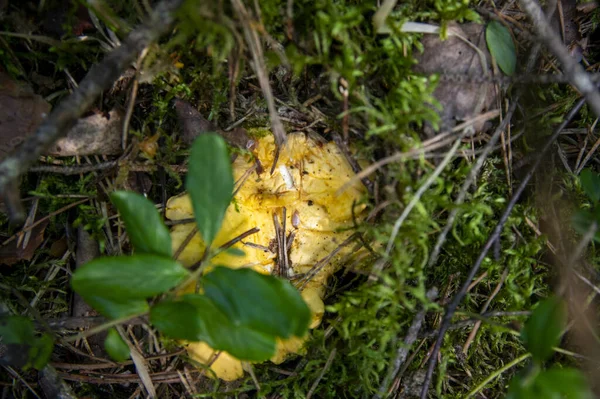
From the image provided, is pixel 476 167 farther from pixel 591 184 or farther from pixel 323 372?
pixel 323 372

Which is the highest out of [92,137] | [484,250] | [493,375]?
[92,137]

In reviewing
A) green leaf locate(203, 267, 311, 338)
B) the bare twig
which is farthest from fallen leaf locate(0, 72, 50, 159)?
the bare twig

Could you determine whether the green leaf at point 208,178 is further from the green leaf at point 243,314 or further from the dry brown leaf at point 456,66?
the dry brown leaf at point 456,66

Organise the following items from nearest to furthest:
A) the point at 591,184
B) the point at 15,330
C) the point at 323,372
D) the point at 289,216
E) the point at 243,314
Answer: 1. the point at 243,314
2. the point at 15,330
3. the point at 591,184
4. the point at 323,372
5. the point at 289,216

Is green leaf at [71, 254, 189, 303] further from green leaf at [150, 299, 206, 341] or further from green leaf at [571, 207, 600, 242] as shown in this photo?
green leaf at [571, 207, 600, 242]

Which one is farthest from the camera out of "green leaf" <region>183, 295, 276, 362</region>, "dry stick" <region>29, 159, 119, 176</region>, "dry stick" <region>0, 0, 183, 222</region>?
"dry stick" <region>29, 159, 119, 176</region>

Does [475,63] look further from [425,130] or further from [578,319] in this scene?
[578,319]

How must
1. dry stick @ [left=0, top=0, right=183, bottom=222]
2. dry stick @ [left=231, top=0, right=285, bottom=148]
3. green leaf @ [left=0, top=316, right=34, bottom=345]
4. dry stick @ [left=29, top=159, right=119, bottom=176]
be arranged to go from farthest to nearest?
dry stick @ [left=29, top=159, right=119, bottom=176] < green leaf @ [left=0, top=316, right=34, bottom=345] < dry stick @ [left=231, top=0, right=285, bottom=148] < dry stick @ [left=0, top=0, right=183, bottom=222]

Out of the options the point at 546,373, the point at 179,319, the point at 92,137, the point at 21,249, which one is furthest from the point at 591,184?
the point at 21,249
